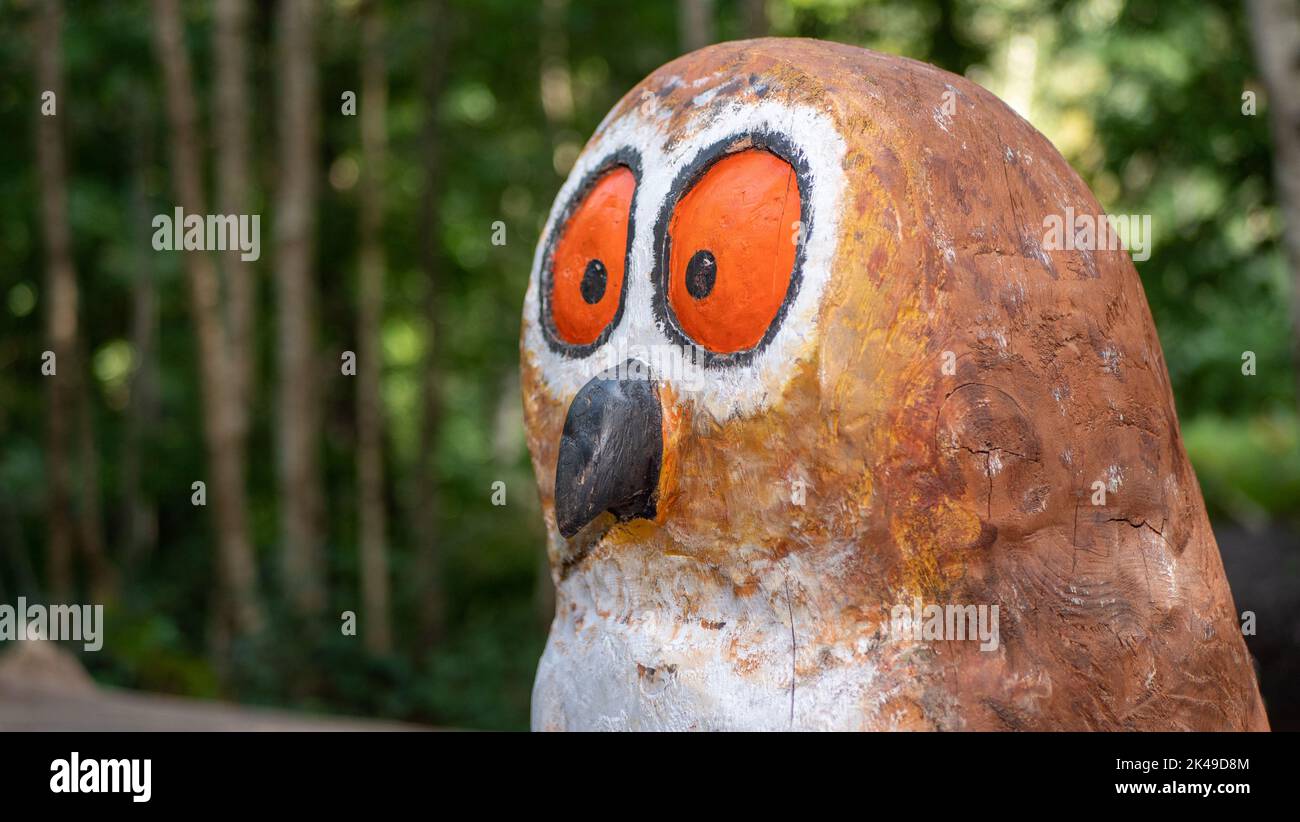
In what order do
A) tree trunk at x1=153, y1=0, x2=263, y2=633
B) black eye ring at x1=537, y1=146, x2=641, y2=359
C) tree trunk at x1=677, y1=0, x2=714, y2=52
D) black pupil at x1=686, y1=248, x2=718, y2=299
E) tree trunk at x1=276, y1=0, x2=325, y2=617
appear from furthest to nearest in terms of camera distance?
tree trunk at x1=276, y1=0, x2=325, y2=617 → tree trunk at x1=153, y1=0, x2=263, y2=633 → tree trunk at x1=677, y1=0, x2=714, y2=52 → black eye ring at x1=537, y1=146, x2=641, y2=359 → black pupil at x1=686, y1=248, x2=718, y2=299

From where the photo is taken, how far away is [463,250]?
12.7 metres

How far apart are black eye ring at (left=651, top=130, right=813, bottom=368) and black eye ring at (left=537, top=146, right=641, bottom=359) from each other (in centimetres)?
9

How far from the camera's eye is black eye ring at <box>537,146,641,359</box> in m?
2.63

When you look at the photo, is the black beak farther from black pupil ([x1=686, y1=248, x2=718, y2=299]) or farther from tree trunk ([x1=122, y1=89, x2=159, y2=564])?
tree trunk ([x1=122, y1=89, x2=159, y2=564])

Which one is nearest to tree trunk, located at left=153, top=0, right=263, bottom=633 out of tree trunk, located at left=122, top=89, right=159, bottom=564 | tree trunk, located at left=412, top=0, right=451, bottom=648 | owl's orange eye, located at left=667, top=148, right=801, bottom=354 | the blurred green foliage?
the blurred green foliage

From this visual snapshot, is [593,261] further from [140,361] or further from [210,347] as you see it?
[140,361]

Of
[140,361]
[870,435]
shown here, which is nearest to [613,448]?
[870,435]

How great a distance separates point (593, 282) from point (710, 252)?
35cm

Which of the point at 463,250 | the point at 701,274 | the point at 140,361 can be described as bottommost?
the point at 701,274

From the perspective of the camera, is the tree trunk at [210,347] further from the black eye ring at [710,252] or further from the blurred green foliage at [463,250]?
the black eye ring at [710,252]

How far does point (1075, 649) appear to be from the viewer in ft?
7.86

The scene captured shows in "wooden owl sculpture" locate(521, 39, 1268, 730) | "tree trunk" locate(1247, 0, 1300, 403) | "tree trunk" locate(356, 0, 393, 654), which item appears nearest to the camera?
"wooden owl sculpture" locate(521, 39, 1268, 730)
